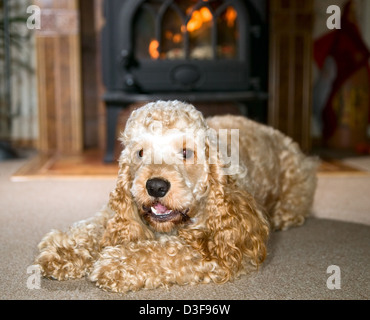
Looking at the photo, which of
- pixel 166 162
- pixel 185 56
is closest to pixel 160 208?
pixel 166 162

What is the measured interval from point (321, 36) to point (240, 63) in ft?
4.33

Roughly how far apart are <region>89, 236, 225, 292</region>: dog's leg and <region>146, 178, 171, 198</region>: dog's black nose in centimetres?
20

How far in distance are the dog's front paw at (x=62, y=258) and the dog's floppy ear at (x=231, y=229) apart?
429mm

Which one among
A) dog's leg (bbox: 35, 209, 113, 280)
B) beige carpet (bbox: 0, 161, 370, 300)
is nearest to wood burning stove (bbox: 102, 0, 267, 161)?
beige carpet (bbox: 0, 161, 370, 300)

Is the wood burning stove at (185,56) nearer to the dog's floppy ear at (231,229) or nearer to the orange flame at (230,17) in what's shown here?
the orange flame at (230,17)

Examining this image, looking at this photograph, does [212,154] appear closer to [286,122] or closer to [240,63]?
[240,63]

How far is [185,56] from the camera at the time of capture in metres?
4.16

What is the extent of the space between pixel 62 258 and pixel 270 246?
2.72ft

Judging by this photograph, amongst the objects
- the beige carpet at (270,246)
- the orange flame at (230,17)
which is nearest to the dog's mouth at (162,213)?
the beige carpet at (270,246)

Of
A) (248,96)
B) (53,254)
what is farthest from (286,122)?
(53,254)

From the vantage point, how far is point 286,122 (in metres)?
4.84

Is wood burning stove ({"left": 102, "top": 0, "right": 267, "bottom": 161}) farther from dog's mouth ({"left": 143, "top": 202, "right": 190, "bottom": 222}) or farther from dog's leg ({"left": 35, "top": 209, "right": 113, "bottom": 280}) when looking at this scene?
dog's mouth ({"left": 143, "top": 202, "right": 190, "bottom": 222})

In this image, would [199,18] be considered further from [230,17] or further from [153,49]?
[153,49]

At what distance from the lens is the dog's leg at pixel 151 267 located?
1.63 metres
